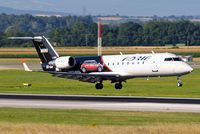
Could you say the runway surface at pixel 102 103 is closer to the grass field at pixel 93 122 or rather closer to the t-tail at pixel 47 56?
the grass field at pixel 93 122

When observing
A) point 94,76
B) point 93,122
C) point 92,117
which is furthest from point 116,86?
point 93,122

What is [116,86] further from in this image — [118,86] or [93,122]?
[93,122]

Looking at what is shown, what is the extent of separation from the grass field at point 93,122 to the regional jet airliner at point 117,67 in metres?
21.2

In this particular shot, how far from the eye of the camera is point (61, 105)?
5247cm

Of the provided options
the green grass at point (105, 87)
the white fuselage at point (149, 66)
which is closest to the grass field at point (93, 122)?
the green grass at point (105, 87)

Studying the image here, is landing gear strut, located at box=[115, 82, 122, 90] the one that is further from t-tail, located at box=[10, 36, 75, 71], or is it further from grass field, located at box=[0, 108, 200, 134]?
grass field, located at box=[0, 108, 200, 134]

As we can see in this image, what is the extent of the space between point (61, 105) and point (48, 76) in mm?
42750

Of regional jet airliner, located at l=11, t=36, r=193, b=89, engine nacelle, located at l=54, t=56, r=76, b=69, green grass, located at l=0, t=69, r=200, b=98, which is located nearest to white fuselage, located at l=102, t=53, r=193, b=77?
regional jet airliner, located at l=11, t=36, r=193, b=89

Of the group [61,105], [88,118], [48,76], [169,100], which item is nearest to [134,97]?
[169,100]

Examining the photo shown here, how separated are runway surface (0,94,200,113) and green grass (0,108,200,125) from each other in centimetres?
253

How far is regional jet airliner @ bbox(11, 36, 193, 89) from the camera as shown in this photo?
68719 millimetres

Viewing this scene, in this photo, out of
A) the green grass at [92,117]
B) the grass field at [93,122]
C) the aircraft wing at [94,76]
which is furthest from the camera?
the aircraft wing at [94,76]

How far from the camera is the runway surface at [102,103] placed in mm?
50281

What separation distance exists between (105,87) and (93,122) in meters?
30.6
